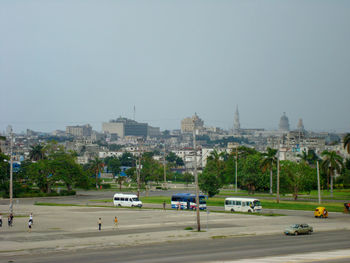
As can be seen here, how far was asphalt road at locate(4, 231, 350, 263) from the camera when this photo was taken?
33.1 m

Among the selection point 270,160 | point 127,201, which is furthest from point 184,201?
point 270,160

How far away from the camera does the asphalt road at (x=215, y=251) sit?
109ft

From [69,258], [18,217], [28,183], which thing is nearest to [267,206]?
[18,217]

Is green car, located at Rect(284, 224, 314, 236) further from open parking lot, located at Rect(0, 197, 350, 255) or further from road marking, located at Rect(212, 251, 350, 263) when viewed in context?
road marking, located at Rect(212, 251, 350, 263)

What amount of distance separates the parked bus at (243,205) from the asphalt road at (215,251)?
81.1 ft

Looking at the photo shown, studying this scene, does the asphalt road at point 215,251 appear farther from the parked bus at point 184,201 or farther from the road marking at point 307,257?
the parked bus at point 184,201

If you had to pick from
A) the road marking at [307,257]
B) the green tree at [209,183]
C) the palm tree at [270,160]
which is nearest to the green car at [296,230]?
the road marking at [307,257]

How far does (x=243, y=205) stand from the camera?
70312mm

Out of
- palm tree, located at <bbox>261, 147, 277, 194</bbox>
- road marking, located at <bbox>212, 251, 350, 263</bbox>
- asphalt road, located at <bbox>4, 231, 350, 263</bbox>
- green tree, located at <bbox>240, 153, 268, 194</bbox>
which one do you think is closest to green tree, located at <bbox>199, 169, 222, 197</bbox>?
palm tree, located at <bbox>261, 147, 277, 194</bbox>

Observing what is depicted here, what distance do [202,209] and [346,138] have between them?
4348cm

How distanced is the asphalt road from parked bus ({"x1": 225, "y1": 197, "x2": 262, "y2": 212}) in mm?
24709

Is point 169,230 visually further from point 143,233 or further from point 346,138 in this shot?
point 346,138

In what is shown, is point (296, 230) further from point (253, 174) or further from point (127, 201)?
point (253, 174)

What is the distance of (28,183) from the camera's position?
10825 centimetres
